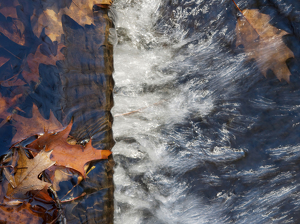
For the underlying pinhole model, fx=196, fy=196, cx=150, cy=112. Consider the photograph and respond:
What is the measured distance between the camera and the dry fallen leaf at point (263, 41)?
1812mm

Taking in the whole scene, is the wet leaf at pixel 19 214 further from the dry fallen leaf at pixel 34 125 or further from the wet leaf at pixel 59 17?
the wet leaf at pixel 59 17

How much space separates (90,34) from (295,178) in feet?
8.13

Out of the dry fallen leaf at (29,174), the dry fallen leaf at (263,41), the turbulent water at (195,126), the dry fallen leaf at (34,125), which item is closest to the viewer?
the dry fallen leaf at (29,174)

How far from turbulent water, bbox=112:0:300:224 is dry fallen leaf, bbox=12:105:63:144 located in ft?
1.82

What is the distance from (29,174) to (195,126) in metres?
1.52

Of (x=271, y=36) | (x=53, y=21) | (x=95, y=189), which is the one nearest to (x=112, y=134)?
(x=95, y=189)

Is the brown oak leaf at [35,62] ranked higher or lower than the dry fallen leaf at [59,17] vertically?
lower

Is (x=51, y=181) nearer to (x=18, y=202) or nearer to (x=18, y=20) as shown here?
(x=18, y=202)

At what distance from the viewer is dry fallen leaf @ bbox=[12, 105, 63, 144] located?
64.3 inches

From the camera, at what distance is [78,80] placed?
1.83 meters

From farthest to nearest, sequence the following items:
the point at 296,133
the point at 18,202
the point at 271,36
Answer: the point at 296,133 → the point at 271,36 → the point at 18,202

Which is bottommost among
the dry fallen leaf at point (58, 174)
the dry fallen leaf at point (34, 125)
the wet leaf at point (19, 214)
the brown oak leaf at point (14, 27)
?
the wet leaf at point (19, 214)

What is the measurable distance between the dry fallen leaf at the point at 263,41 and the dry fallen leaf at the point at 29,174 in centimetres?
198

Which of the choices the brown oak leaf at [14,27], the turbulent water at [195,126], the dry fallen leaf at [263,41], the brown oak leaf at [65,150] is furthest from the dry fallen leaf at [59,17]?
the dry fallen leaf at [263,41]
